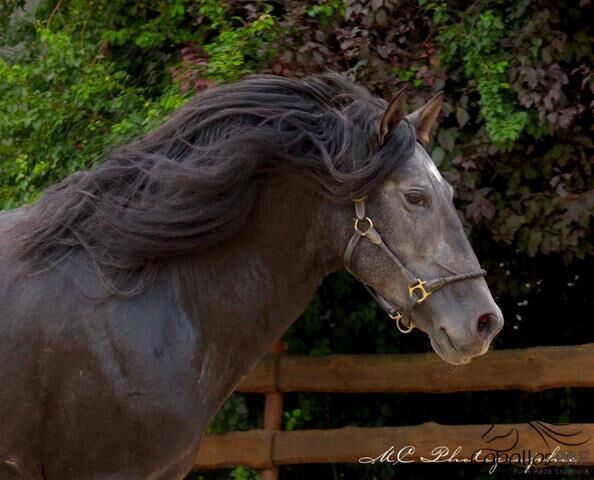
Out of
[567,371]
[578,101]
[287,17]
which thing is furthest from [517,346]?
[287,17]

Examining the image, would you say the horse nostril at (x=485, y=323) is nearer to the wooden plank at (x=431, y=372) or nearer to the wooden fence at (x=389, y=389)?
the wooden plank at (x=431, y=372)

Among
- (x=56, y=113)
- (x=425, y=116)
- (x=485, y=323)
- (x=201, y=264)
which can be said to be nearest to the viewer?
(x=485, y=323)

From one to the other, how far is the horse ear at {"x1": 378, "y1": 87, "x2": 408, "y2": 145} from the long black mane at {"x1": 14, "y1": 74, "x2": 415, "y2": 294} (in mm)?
27

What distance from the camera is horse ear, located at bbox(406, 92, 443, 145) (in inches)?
144

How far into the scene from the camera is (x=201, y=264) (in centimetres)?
356

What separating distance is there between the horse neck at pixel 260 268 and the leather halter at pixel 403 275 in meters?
0.09

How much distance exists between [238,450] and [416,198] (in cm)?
329

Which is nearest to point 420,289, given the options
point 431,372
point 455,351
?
point 455,351

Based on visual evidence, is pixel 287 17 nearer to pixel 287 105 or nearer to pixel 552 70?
pixel 552 70

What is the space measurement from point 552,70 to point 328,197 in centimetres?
208

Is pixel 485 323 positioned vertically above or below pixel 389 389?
above

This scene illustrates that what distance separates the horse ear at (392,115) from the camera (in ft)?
11.2

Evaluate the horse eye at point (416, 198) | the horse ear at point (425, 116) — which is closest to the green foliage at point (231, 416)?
the horse ear at point (425, 116)

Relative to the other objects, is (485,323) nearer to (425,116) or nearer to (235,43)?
(425,116)
